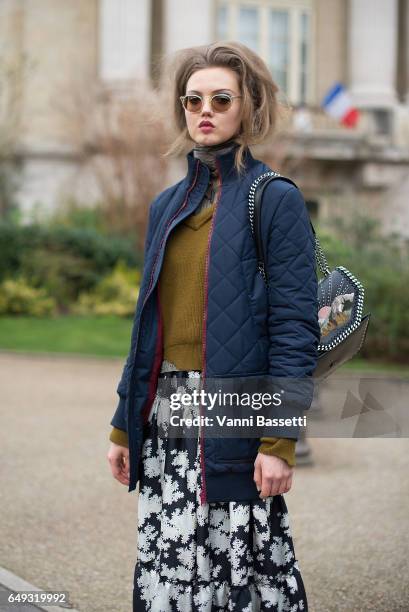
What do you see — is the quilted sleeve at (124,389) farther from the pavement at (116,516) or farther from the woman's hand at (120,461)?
the pavement at (116,516)

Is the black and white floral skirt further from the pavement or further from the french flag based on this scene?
the french flag

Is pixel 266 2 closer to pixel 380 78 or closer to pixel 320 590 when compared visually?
pixel 380 78

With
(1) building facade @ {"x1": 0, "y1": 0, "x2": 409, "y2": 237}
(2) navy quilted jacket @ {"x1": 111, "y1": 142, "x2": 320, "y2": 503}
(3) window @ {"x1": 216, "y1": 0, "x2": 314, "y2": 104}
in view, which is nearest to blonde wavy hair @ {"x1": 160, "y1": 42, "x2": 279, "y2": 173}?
(2) navy quilted jacket @ {"x1": 111, "y1": 142, "x2": 320, "y2": 503}

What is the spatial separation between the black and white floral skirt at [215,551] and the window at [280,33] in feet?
64.1

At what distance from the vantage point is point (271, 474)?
96.1 inches

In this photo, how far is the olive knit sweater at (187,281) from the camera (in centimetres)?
261

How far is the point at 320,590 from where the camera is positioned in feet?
13.0

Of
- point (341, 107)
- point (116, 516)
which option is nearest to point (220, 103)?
point (116, 516)

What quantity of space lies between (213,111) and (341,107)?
17432 millimetres

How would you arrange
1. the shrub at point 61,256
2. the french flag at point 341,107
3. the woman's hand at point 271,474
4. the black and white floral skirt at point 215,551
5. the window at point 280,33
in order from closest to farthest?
1. the woman's hand at point 271,474
2. the black and white floral skirt at point 215,551
3. the shrub at point 61,256
4. the french flag at point 341,107
5. the window at point 280,33

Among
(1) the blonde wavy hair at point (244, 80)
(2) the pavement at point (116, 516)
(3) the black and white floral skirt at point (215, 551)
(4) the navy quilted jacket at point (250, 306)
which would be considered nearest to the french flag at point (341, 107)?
(2) the pavement at point (116, 516)

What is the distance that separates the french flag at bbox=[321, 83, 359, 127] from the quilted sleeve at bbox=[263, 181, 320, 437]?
57.6 feet

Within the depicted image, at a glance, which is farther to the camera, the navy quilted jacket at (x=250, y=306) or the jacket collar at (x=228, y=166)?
the jacket collar at (x=228, y=166)

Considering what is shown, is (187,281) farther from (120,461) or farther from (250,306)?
(120,461)
